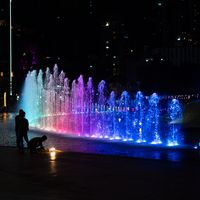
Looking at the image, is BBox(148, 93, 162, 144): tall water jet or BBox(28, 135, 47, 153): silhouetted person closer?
BBox(28, 135, 47, 153): silhouetted person

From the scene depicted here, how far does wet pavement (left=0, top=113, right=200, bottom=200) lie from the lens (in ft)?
32.9

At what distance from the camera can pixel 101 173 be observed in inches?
487

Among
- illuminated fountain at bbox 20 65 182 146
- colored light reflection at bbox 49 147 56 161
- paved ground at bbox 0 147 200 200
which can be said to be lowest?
paved ground at bbox 0 147 200 200

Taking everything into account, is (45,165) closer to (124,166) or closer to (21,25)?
(124,166)

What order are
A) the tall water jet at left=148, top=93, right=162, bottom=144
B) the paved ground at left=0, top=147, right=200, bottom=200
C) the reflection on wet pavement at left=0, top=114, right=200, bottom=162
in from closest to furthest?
the paved ground at left=0, top=147, right=200, bottom=200
the reflection on wet pavement at left=0, top=114, right=200, bottom=162
the tall water jet at left=148, top=93, right=162, bottom=144

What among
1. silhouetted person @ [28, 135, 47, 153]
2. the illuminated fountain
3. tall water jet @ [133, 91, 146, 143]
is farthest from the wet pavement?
tall water jet @ [133, 91, 146, 143]

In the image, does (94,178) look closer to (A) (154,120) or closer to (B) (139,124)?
(B) (139,124)

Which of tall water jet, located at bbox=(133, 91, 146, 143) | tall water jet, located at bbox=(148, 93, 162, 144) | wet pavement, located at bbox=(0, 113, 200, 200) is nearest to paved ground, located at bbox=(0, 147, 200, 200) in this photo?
wet pavement, located at bbox=(0, 113, 200, 200)

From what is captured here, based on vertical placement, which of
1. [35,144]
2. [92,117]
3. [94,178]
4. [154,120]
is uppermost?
[92,117]

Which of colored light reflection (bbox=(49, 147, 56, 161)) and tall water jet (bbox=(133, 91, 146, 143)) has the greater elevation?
tall water jet (bbox=(133, 91, 146, 143))

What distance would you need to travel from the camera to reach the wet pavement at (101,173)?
10.0 meters

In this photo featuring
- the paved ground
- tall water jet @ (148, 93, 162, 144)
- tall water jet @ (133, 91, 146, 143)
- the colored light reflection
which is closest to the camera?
the paved ground

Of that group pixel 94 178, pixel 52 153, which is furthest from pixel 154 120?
pixel 94 178

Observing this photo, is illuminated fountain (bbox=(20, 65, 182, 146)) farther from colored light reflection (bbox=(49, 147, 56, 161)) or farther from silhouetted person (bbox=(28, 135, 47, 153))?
silhouetted person (bbox=(28, 135, 47, 153))
